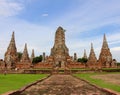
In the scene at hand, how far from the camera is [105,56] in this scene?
5262cm

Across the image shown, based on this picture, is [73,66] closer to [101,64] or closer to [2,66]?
[101,64]

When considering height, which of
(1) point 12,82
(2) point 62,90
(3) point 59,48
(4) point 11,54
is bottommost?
(2) point 62,90

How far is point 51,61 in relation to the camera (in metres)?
48.7

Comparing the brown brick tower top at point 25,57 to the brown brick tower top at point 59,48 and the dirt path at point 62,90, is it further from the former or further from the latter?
the dirt path at point 62,90

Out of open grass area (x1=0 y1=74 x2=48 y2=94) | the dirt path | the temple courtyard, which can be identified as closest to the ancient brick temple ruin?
open grass area (x1=0 y1=74 x2=48 y2=94)

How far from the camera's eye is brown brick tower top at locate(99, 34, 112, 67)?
171ft

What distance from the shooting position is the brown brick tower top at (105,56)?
171 ft

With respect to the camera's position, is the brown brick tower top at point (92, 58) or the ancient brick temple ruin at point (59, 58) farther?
the brown brick tower top at point (92, 58)

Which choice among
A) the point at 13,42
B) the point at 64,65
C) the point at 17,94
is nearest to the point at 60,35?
the point at 64,65

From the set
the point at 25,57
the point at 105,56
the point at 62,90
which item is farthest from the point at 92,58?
the point at 62,90

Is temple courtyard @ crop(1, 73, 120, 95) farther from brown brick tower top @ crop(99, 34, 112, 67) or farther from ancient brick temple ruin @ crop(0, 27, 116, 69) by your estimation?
Answer: brown brick tower top @ crop(99, 34, 112, 67)

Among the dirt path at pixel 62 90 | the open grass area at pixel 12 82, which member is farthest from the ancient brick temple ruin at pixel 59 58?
the dirt path at pixel 62 90

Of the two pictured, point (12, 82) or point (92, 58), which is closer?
point (12, 82)

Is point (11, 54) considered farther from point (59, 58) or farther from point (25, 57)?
point (59, 58)
